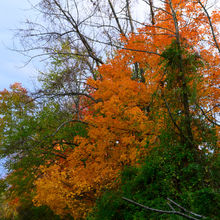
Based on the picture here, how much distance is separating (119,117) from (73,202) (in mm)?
6677

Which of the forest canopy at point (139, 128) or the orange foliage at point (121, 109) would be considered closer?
the forest canopy at point (139, 128)

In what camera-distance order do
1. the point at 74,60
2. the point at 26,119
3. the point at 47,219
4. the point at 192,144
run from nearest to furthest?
the point at 192,144, the point at 26,119, the point at 74,60, the point at 47,219

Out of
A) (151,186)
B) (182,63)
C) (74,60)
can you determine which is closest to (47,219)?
(74,60)

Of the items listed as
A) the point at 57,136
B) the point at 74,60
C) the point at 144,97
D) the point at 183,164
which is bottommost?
the point at 183,164

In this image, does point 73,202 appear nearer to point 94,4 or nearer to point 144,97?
point 144,97

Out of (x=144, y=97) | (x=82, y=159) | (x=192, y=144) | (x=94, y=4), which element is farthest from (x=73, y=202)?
(x=94, y=4)

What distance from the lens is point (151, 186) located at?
212 inches

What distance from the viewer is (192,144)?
17.2ft

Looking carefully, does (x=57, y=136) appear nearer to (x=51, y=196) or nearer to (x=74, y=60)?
(x=51, y=196)

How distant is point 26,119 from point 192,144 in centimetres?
1271

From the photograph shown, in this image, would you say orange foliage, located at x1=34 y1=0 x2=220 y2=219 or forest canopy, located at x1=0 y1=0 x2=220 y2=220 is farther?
orange foliage, located at x1=34 y1=0 x2=220 y2=219

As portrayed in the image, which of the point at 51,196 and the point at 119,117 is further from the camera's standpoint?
the point at 51,196

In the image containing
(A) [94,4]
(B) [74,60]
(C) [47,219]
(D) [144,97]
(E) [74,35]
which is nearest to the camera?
(D) [144,97]

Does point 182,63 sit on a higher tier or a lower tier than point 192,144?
higher
